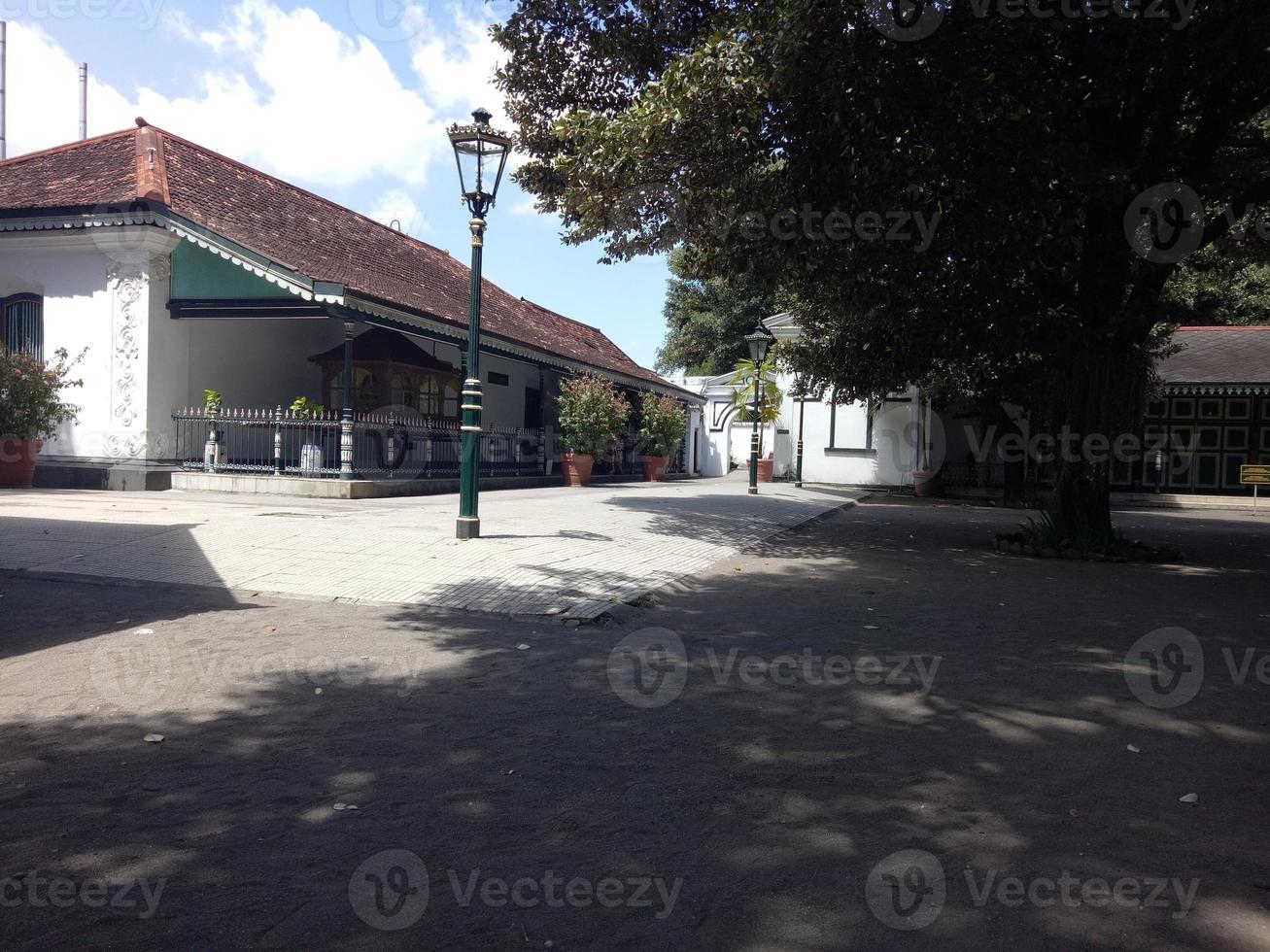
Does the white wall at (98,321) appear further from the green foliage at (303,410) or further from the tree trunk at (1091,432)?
the tree trunk at (1091,432)

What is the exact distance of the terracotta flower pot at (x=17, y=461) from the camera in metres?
14.5

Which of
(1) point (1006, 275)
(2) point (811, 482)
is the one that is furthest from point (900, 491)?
(1) point (1006, 275)

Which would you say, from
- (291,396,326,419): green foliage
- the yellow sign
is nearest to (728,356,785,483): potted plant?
the yellow sign

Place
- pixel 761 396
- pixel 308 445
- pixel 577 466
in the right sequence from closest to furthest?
pixel 308 445 → pixel 577 466 → pixel 761 396

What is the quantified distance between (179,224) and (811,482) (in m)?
17.1

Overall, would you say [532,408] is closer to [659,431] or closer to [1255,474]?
[659,431]

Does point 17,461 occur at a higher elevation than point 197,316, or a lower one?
lower

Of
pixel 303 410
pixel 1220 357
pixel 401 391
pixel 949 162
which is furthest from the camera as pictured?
pixel 1220 357

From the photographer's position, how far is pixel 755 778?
11.8 feet

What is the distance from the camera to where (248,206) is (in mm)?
16875

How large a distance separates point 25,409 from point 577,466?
10.5 metres

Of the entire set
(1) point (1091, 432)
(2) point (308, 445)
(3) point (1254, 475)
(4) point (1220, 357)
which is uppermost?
(4) point (1220, 357)

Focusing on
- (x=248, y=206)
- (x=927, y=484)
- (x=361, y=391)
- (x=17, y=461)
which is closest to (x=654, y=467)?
(x=927, y=484)

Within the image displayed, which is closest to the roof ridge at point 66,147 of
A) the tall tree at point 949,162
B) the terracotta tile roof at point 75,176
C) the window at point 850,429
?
the terracotta tile roof at point 75,176
